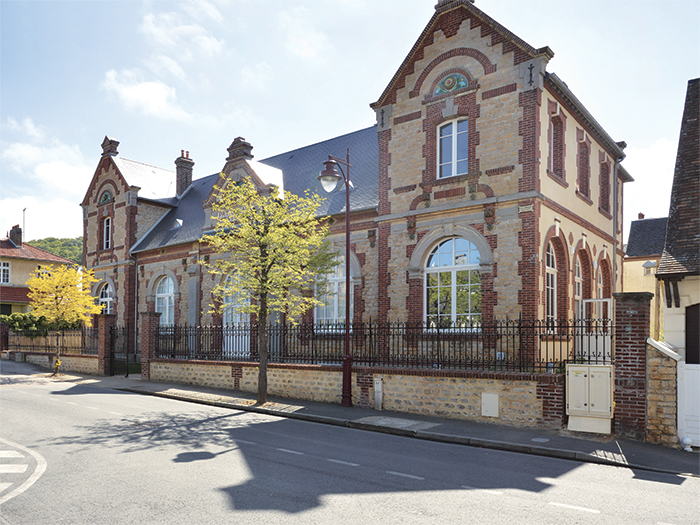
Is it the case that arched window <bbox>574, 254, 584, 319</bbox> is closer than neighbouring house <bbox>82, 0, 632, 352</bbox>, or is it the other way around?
neighbouring house <bbox>82, 0, 632, 352</bbox>

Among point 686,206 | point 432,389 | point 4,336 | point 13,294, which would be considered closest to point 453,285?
point 432,389

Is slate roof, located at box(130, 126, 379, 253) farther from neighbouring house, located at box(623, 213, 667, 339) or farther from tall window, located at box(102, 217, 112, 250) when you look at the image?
neighbouring house, located at box(623, 213, 667, 339)

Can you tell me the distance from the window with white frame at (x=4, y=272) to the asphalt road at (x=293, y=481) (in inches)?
1468

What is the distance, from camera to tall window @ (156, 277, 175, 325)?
26.9 metres

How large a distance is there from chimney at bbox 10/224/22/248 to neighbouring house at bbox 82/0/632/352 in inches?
1422

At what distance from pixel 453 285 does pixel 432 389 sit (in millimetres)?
3855

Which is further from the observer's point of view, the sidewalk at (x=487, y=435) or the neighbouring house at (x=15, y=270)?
the neighbouring house at (x=15, y=270)

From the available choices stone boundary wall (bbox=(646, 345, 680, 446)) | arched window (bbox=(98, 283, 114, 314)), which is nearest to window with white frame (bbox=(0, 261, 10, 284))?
arched window (bbox=(98, 283, 114, 314))

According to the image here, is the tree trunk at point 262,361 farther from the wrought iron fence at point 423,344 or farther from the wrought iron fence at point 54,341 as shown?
the wrought iron fence at point 54,341

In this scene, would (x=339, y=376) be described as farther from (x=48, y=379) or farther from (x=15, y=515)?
(x=48, y=379)

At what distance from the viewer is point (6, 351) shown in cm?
3109

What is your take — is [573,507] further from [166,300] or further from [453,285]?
[166,300]

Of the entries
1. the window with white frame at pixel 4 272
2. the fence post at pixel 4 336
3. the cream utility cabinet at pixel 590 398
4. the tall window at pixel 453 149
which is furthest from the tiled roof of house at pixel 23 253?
the cream utility cabinet at pixel 590 398

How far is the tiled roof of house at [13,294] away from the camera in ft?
141
